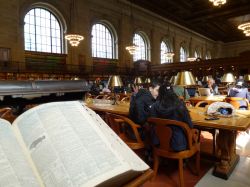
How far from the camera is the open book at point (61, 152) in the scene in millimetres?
659

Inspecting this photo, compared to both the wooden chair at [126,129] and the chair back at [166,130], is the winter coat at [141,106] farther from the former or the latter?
the chair back at [166,130]

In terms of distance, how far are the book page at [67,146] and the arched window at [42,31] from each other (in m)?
11.0

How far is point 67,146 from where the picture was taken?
734 millimetres

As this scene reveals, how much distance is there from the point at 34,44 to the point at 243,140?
9901 mm

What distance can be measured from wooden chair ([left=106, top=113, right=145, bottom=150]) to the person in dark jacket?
1.41ft

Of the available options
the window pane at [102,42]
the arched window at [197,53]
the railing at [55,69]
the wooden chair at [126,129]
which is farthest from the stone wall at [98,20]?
the wooden chair at [126,129]

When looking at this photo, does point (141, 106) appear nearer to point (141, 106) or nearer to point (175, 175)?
point (141, 106)

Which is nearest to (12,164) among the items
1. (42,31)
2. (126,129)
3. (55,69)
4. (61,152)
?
(61,152)

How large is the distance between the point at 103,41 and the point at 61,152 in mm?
13878

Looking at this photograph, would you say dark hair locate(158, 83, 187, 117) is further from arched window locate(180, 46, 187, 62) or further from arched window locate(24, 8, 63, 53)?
arched window locate(180, 46, 187, 62)

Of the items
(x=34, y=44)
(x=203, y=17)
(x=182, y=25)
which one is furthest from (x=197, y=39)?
(x=34, y=44)

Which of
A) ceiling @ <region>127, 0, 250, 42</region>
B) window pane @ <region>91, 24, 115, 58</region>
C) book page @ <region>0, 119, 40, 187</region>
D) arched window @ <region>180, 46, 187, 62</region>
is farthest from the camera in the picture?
arched window @ <region>180, 46, 187, 62</region>

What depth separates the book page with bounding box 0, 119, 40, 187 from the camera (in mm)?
639

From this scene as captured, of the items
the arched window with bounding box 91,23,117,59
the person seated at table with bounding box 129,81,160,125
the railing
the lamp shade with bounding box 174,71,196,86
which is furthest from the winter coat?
the arched window with bounding box 91,23,117,59
